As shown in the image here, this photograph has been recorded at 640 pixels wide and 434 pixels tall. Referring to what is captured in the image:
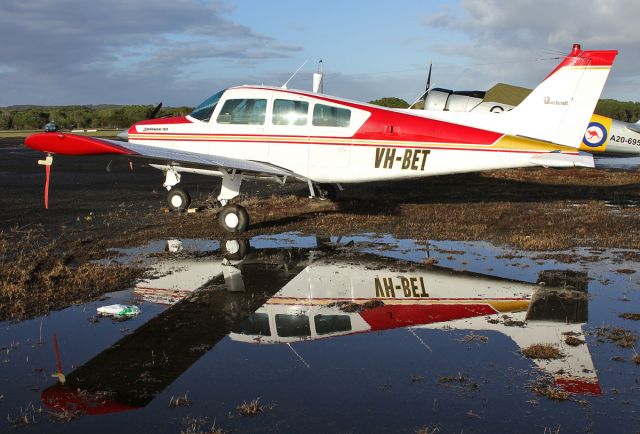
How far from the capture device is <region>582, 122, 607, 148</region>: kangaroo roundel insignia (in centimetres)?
2047

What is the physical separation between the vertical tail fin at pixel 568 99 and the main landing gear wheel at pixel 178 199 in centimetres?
817

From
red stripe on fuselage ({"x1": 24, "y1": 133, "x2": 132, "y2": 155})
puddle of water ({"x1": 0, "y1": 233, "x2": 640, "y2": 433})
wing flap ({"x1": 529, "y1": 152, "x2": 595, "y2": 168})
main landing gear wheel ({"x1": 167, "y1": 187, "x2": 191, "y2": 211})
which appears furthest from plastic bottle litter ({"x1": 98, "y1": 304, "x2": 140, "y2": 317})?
wing flap ({"x1": 529, "y1": 152, "x2": 595, "y2": 168})

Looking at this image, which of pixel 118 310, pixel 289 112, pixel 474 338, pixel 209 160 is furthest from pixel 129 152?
pixel 474 338

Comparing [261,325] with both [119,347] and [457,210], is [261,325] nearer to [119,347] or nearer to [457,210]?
[119,347]

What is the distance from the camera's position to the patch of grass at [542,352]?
5.46 m

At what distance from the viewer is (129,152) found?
10.2m

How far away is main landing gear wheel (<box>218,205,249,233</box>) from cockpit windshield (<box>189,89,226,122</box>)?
8.62 ft

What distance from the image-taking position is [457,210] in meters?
14.6

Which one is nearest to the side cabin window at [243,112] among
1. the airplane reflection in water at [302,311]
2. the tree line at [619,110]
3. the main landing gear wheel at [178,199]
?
the main landing gear wheel at [178,199]

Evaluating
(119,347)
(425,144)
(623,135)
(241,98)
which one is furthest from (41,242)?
(623,135)

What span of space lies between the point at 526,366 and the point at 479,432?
Answer: 4.46 ft

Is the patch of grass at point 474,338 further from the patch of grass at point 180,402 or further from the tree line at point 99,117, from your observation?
the tree line at point 99,117

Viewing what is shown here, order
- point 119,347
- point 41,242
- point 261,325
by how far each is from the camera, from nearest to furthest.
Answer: point 119,347 → point 261,325 → point 41,242

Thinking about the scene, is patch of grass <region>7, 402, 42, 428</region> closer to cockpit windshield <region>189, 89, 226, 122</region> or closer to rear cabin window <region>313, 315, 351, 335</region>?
rear cabin window <region>313, 315, 351, 335</region>
